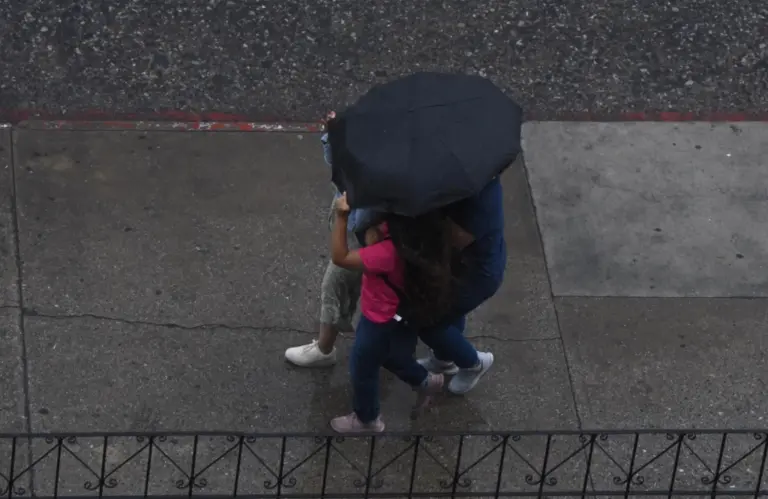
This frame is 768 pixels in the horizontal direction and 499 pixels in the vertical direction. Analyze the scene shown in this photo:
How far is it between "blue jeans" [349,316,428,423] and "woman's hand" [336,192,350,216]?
545 millimetres

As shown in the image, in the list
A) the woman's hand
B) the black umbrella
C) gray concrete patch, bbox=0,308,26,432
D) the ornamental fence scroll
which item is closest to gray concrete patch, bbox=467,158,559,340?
the ornamental fence scroll

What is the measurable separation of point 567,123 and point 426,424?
251 cm

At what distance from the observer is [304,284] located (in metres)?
6.90

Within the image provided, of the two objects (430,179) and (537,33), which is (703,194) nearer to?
(537,33)

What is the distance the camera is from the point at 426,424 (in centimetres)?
625

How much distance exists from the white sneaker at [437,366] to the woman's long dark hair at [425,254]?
41.8 inches

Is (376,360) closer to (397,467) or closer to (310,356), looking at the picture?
(397,467)

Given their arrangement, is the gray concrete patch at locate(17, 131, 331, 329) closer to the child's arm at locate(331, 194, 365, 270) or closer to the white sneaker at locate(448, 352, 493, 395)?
the white sneaker at locate(448, 352, 493, 395)

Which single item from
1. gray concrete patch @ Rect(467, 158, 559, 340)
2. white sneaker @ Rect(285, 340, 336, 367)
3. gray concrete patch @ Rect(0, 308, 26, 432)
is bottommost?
gray concrete patch @ Rect(0, 308, 26, 432)

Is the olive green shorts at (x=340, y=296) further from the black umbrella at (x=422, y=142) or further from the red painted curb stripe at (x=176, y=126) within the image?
the red painted curb stripe at (x=176, y=126)

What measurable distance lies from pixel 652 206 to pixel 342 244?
267 centimetres

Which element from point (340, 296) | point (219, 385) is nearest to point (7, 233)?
point (219, 385)

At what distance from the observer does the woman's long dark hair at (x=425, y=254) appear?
5.10 meters

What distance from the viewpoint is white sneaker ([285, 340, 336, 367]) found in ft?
20.9
